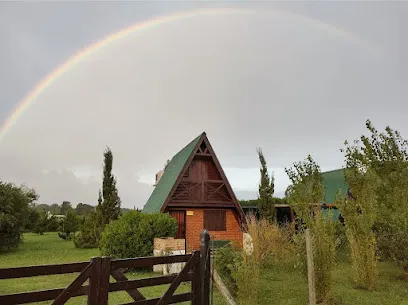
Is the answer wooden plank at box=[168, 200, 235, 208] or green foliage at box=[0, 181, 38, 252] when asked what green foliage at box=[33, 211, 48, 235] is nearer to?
green foliage at box=[0, 181, 38, 252]

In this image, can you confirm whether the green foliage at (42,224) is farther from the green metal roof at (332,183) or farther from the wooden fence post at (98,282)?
the wooden fence post at (98,282)

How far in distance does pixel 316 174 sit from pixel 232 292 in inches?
170

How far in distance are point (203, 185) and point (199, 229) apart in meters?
2.45

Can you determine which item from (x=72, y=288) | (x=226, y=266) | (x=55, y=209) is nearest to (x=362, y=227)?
(x=226, y=266)

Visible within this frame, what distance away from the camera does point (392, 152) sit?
1300 centimetres

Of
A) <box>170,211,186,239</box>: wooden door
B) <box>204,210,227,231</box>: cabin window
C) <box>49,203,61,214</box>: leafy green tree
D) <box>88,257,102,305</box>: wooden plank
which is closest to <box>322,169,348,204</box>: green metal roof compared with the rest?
<box>204,210,227,231</box>: cabin window

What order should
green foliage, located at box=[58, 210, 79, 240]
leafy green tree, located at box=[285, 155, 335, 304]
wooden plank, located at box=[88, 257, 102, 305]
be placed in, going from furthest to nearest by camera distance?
1. green foliage, located at box=[58, 210, 79, 240]
2. leafy green tree, located at box=[285, 155, 335, 304]
3. wooden plank, located at box=[88, 257, 102, 305]

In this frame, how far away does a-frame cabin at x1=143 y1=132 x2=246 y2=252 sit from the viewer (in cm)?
1777

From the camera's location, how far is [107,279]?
421 cm

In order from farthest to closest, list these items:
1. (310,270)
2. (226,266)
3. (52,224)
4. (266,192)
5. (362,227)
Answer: (52,224) → (266,192) → (362,227) → (226,266) → (310,270)

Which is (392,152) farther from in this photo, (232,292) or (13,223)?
(13,223)

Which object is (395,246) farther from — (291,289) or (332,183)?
(332,183)

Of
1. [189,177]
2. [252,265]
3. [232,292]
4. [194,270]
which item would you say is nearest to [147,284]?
[194,270]

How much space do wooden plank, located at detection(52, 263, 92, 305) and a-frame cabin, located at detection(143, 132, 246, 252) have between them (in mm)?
13245
